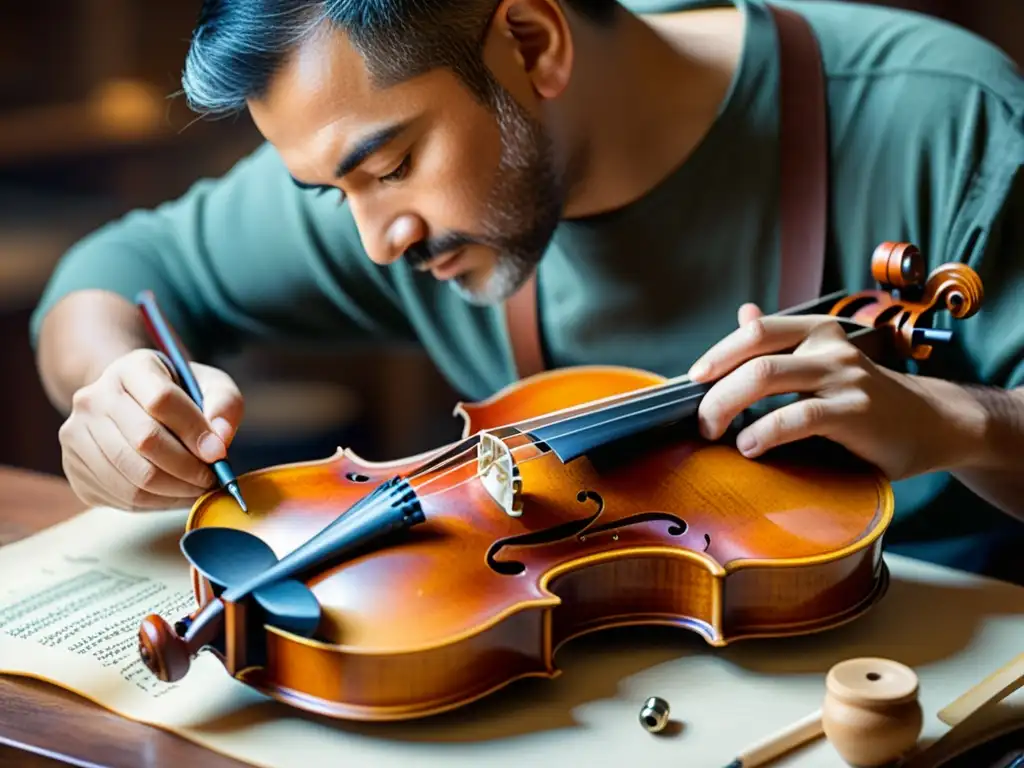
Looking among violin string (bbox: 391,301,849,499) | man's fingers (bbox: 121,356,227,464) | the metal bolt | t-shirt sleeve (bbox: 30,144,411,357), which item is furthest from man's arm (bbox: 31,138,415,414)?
the metal bolt

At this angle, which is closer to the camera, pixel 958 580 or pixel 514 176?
pixel 958 580

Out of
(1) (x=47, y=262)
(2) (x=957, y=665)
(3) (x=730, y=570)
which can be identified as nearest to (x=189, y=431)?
(3) (x=730, y=570)

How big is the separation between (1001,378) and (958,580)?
0.22 meters

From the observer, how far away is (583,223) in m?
1.23

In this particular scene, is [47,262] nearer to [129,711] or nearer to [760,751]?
[129,711]

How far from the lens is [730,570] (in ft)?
2.60

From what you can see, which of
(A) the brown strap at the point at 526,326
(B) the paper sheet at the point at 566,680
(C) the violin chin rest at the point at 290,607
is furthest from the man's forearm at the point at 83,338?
(C) the violin chin rest at the point at 290,607

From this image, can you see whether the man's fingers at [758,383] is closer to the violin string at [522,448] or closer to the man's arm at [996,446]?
the violin string at [522,448]

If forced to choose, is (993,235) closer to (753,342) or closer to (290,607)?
(753,342)

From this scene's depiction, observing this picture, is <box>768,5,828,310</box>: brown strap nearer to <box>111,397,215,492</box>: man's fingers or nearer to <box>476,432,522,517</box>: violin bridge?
<box>476,432,522,517</box>: violin bridge

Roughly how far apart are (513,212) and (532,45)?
148mm

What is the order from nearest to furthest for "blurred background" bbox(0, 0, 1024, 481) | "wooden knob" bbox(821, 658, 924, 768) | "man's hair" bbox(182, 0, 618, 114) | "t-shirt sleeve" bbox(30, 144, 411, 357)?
"wooden knob" bbox(821, 658, 924, 768) → "man's hair" bbox(182, 0, 618, 114) → "t-shirt sleeve" bbox(30, 144, 411, 357) → "blurred background" bbox(0, 0, 1024, 481)

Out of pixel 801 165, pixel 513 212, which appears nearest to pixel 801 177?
pixel 801 165

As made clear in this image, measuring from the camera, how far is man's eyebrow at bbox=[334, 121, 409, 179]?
3.16 ft
